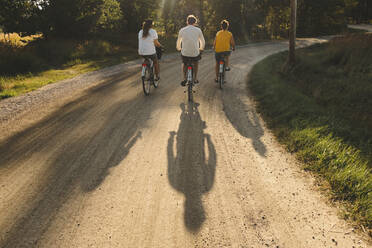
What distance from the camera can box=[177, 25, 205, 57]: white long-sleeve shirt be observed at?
273 inches

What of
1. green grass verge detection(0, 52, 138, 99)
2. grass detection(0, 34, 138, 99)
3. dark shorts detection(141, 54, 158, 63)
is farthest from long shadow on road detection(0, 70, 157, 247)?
grass detection(0, 34, 138, 99)

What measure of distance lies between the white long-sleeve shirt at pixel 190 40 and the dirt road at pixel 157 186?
2093 mm

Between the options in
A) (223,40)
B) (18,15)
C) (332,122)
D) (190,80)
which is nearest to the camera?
(332,122)

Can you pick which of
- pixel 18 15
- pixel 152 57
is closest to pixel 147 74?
pixel 152 57

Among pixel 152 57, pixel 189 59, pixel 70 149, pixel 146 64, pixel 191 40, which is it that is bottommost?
pixel 70 149

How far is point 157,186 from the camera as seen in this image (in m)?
3.51

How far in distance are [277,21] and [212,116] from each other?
3614 centimetres

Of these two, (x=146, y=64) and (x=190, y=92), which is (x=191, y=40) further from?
(x=146, y=64)

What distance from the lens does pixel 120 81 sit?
9.99 meters

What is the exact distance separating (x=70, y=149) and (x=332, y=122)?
5.44 metres

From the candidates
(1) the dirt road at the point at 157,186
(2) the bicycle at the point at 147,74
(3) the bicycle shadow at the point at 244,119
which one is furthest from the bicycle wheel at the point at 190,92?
(2) the bicycle at the point at 147,74

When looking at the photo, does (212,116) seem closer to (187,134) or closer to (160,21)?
(187,134)

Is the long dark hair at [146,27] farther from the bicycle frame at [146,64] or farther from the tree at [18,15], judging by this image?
the tree at [18,15]

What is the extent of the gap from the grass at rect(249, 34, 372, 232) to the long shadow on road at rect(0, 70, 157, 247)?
Result: 3.24m
